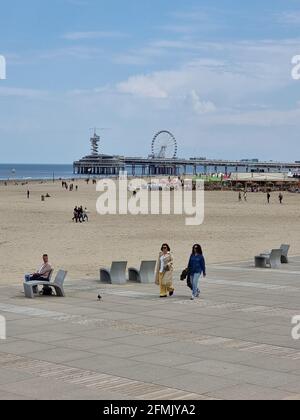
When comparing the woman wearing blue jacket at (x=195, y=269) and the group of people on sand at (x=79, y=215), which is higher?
the group of people on sand at (x=79, y=215)

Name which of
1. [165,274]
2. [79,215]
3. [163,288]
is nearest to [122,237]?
[79,215]

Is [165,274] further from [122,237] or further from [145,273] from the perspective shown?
[122,237]

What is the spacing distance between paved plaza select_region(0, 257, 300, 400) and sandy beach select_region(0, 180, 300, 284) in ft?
15.0

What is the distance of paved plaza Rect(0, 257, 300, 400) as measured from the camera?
8.48 meters

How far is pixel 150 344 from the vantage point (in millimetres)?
10766

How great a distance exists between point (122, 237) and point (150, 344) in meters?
21.6

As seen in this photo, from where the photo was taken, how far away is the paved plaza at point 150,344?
→ 27.8 feet

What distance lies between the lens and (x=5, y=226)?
38875 mm

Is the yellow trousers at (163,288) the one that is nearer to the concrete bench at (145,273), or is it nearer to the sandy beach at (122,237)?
the concrete bench at (145,273)

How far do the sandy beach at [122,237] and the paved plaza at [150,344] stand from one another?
456cm

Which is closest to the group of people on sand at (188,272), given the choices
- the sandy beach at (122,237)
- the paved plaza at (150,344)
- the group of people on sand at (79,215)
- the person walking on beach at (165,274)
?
the person walking on beach at (165,274)

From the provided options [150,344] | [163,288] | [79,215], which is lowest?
[150,344]
